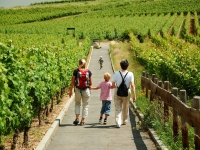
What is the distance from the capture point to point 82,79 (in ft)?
42.4

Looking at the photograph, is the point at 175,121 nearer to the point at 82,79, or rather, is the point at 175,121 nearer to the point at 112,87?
the point at 112,87

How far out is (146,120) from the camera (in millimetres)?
12281

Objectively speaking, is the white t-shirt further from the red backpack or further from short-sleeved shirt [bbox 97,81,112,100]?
the red backpack

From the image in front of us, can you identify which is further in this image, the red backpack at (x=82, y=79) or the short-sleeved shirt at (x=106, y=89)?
the short-sleeved shirt at (x=106, y=89)

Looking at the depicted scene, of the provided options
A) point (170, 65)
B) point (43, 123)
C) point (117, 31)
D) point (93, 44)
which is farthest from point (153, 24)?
point (43, 123)

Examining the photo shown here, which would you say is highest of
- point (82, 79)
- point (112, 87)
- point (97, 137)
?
point (82, 79)

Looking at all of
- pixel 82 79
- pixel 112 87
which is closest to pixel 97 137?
pixel 112 87

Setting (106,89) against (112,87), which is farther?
(106,89)

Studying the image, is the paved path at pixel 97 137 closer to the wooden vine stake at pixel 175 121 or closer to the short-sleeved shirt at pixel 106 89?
the wooden vine stake at pixel 175 121

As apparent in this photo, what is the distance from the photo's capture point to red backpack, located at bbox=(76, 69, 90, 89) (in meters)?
12.9

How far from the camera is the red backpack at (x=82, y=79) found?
12.9 m

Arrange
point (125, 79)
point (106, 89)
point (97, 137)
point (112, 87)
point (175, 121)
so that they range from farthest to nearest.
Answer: point (106, 89)
point (112, 87)
point (125, 79)
point (97, 137)
point (175, 121)

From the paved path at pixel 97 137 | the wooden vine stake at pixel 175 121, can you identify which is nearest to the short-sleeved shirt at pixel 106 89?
the paved path at pixel 97 137

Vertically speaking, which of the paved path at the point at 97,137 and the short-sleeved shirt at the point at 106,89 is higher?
the short-sleeved shirt at the point at 106,89
